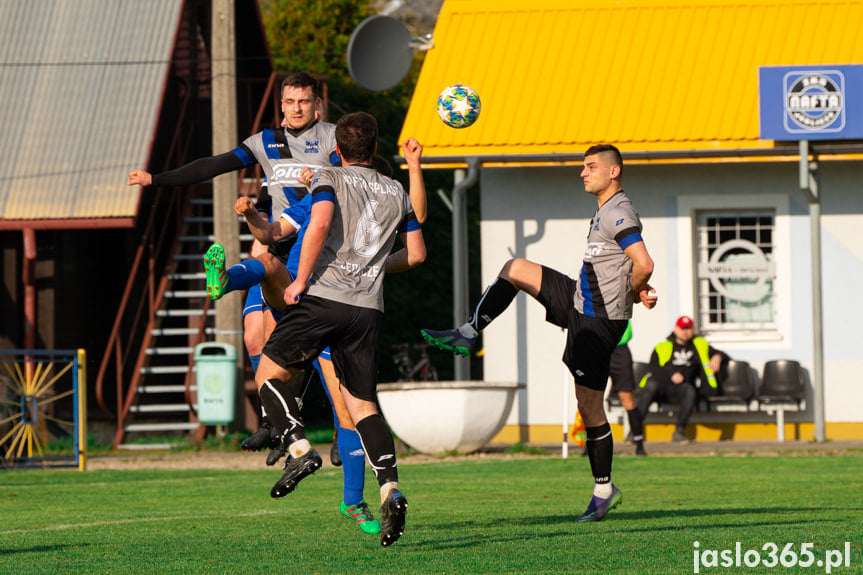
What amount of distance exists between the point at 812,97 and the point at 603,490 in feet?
37.1

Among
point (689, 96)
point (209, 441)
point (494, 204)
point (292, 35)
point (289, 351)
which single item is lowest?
point (209, 441)

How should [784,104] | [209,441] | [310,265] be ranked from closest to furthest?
[310,265] < [784,104] < [209,441]

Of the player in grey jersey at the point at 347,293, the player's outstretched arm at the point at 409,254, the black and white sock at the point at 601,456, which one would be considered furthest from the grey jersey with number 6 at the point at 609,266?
the player in grey jersey at the point at 347,293

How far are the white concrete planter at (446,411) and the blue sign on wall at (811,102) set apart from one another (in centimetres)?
515

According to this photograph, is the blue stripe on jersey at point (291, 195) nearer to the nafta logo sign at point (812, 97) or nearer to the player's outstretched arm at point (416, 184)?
the player's outstretched arm at point (416, 184)

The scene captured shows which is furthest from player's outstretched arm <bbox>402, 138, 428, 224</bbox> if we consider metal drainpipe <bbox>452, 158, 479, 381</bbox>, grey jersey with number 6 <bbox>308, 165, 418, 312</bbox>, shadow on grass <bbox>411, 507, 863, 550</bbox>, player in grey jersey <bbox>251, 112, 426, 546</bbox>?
metal drainpipe <bbox>452, 158, 479, 381</bbox>

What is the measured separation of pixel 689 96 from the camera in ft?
66.9

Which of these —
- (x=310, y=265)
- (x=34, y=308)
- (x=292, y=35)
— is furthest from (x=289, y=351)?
(x=292, y=35)

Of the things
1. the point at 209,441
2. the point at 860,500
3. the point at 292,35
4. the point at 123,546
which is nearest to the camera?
the point at 123,546

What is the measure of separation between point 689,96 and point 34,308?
399 inches

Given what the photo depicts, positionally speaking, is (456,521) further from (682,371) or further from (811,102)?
(811,102)

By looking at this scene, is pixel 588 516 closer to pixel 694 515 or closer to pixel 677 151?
pixel 694 515

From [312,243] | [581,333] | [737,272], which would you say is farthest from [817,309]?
[312,243]

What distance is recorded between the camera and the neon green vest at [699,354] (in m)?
19.4
